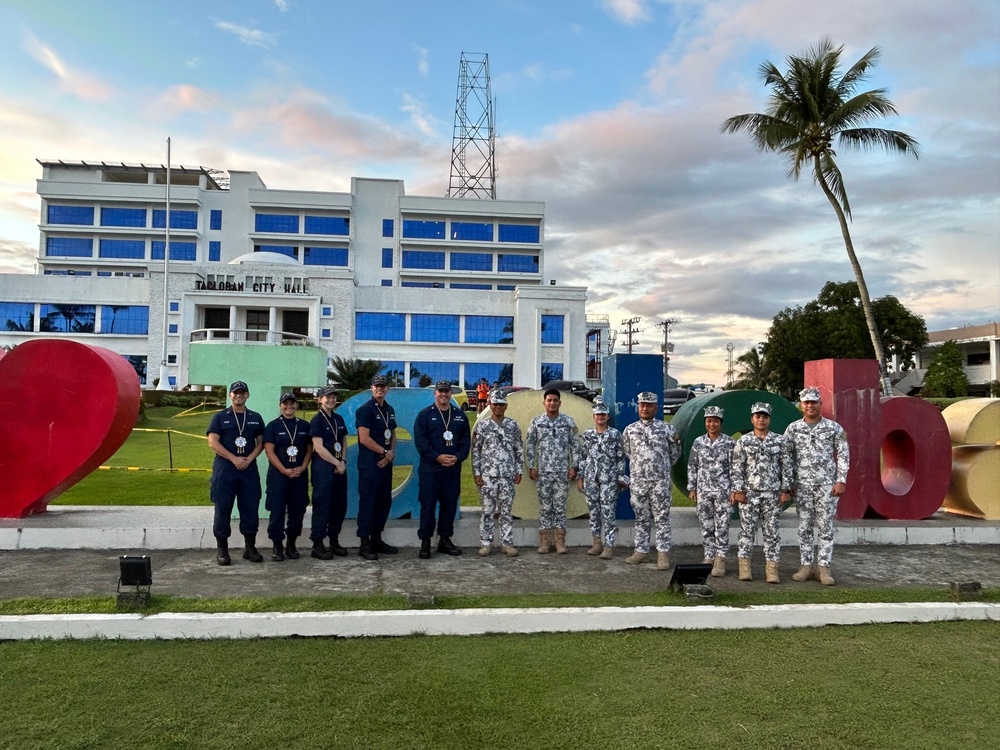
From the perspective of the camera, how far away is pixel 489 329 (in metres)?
49.0

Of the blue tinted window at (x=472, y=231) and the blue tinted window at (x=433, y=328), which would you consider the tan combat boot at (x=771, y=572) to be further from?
the blue tinted window at (x=472, y=231)

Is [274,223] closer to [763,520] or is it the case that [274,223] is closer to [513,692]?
[763,520]

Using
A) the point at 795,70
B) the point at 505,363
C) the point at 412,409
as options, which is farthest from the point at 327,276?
the point at 412,409

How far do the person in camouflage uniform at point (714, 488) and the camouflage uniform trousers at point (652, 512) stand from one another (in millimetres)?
317

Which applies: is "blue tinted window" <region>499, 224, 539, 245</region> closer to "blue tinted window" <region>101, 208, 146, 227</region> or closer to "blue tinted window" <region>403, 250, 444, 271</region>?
"blue tinted window" <region>403, 250, 444, 271</region>

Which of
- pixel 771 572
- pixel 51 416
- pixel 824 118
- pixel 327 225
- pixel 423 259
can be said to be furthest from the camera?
pixel 423 259

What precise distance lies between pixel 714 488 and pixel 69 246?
228 feet

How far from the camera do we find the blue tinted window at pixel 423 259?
2482 inches

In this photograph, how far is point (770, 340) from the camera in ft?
146

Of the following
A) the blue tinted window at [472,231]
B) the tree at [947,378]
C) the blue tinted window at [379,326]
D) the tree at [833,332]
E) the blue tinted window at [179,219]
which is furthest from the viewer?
the blue tinted window at [472,231]

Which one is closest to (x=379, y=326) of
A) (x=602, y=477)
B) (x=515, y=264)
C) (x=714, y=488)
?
(x=515, y=264)

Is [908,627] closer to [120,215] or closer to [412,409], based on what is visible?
[412,409]

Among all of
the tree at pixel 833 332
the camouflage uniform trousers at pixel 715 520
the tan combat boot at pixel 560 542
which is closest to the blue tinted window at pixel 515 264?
the tree at pixel 833 332

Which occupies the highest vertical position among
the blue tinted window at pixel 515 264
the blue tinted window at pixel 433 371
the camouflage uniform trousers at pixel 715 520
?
the blue tinted window at pixel 515 264
